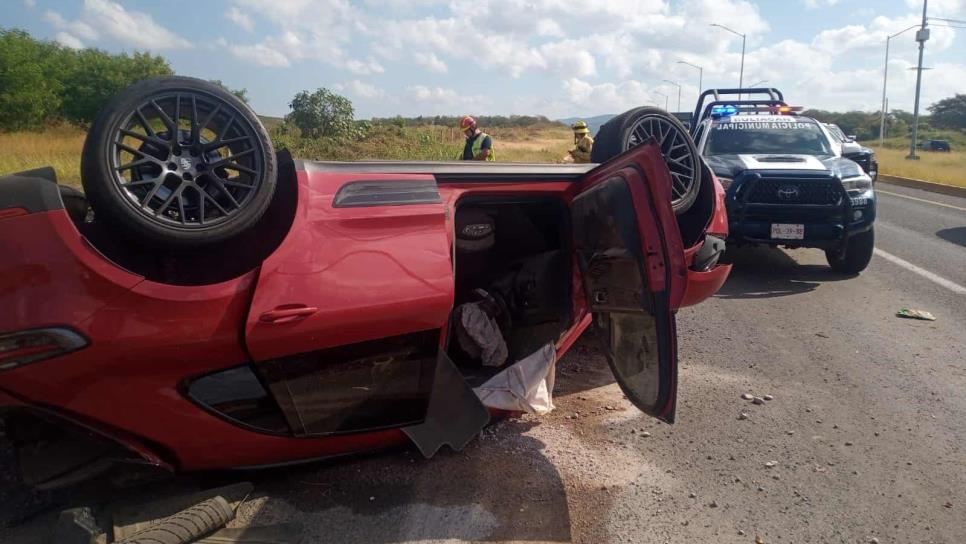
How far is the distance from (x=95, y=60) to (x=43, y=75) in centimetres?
379

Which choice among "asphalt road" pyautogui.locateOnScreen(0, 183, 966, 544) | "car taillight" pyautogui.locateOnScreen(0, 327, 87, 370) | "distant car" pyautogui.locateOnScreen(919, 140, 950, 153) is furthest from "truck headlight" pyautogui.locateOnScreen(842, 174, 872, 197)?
"distant car" pyautogui.locateOnScreen(919, 140, 950, 153)

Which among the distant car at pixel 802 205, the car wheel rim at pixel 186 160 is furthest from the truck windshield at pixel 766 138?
the car wheel rim at pixel 186 160

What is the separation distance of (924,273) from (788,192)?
1981 mm

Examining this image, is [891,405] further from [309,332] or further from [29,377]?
[29,377]

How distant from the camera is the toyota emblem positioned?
7551mm

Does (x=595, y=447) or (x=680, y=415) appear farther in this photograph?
(x=680, y=415)

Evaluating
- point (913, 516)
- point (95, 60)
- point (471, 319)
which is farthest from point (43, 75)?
point (913, 516)

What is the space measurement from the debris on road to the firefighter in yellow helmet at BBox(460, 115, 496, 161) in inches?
210

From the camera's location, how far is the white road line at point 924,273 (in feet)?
23.8

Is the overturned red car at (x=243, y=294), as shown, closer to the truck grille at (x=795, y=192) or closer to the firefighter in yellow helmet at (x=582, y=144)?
the truck grille at (x=795, y=192)

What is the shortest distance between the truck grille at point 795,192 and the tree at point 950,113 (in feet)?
259

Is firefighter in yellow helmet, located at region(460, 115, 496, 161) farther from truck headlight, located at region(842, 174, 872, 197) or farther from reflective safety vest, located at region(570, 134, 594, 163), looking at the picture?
truck headlight, located at region(842, 174, 872, 197)

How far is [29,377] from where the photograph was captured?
A: 2.40 meters

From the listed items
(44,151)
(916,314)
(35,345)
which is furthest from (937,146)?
(35,345)
